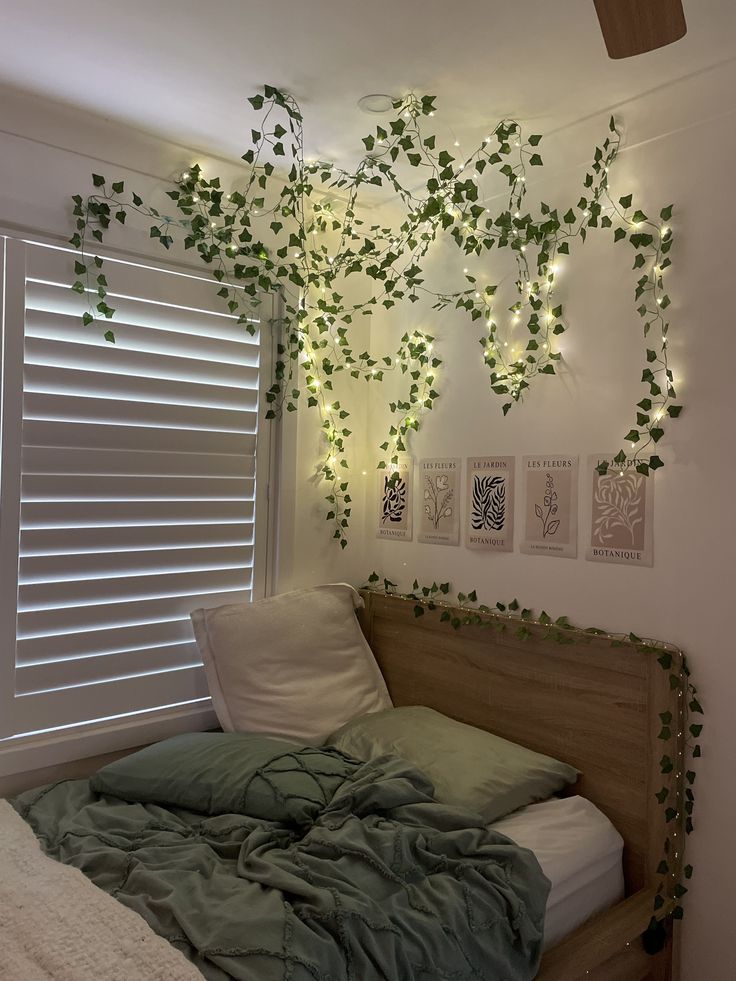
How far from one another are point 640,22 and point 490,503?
1499 millimetres

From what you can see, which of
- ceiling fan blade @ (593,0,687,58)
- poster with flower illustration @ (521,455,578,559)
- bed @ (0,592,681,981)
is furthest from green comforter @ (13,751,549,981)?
ceiling fan blade @ (593,0,687,58)

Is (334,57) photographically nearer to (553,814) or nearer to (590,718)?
(590,718)

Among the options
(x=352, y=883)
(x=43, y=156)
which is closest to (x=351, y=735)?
(x=352, y=883)

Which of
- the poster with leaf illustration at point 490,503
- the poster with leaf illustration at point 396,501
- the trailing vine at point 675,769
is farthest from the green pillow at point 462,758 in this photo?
the poster with leaf illustration at point 396,501

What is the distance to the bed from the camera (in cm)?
171

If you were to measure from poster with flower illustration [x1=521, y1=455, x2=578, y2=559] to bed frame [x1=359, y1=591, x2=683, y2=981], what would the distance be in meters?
0.25

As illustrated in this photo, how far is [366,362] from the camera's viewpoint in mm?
2959

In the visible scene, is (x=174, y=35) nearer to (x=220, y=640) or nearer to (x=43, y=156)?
(x=43, y=156)

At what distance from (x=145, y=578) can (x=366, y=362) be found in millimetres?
1178

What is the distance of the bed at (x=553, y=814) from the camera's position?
171 cm

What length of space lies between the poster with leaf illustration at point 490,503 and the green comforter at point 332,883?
0.82m

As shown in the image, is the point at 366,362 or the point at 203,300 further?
the point at 366,362

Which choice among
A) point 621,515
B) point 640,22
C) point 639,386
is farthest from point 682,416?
point 640,22

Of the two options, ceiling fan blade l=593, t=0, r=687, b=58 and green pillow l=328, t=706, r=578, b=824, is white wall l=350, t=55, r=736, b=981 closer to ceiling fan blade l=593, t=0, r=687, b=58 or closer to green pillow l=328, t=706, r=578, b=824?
green pillow l=328, t=706, r=578, b=824
